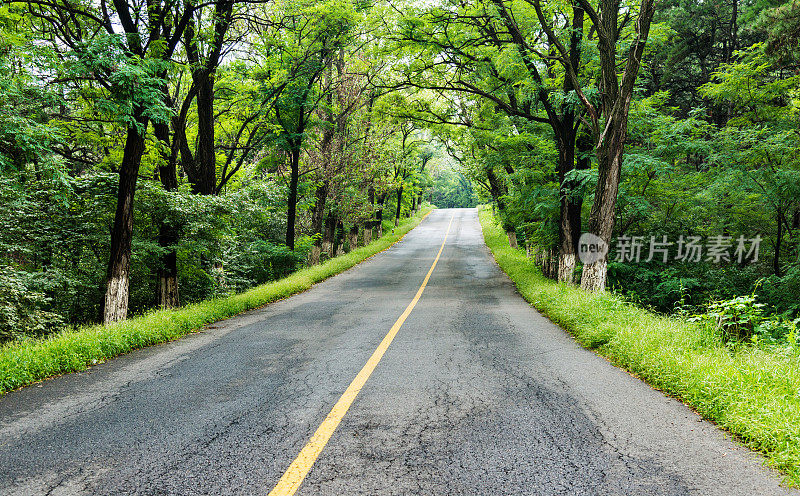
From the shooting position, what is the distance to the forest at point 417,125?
7633 millimetres

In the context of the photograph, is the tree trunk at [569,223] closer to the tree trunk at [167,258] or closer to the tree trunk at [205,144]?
the tree trunk at [167,258]

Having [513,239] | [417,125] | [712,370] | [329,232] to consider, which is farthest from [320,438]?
[513,239]

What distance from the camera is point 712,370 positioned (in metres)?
4.17

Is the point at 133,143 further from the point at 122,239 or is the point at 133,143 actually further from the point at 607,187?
the point at 607,187

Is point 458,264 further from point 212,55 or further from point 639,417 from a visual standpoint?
point 639,417

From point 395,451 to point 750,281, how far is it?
13.8 m

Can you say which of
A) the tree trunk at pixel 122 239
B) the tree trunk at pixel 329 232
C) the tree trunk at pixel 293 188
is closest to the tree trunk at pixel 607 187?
the tree trunk at pixel 122 239

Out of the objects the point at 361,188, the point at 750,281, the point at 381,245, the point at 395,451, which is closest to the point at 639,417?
the point at 395,451

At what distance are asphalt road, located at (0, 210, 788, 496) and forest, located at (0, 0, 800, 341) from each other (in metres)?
2.96

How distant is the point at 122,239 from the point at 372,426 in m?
6.74

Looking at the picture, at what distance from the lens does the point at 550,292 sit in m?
9.76

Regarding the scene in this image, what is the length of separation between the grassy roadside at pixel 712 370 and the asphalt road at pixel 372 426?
0.18 metres

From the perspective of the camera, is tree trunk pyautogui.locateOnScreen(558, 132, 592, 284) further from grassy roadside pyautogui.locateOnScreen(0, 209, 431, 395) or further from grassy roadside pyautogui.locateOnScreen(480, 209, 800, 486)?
grassy roadside pyautogui.locateOnScreen(0, 209, 431, 395)

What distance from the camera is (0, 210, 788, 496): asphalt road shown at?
2652mm
